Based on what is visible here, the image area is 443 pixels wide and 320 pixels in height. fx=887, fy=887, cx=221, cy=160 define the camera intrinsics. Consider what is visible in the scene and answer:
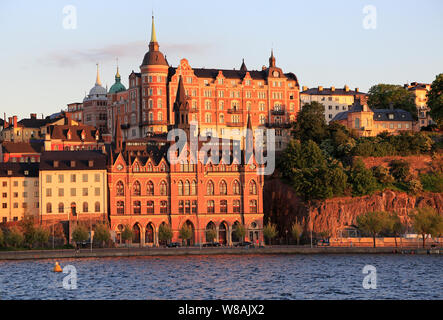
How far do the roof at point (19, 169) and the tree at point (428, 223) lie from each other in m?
62.7

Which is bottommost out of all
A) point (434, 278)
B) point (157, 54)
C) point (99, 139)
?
point (434, 278)

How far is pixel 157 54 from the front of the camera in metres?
176

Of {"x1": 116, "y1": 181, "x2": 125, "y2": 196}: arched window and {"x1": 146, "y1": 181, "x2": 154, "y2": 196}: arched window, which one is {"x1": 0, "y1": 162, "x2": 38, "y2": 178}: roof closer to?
{"x1": 116, "y1": 181, "x2": 125, "y2": 196}: arched window

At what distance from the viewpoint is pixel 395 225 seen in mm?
139250

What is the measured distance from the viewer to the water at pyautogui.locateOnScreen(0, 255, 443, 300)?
9188 centimetres

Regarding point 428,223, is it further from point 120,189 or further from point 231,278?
point 120,189

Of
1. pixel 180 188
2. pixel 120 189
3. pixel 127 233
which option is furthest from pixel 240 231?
pixel 120 189

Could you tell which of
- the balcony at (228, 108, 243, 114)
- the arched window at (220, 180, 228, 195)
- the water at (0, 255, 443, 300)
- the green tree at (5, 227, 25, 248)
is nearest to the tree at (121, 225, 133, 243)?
the water at (0, 255, 443, 300)

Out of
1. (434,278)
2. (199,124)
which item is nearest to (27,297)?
(434,278)

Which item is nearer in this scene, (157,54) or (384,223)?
(384,223)

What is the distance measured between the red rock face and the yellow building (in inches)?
1126

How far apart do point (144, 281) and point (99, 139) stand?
8306cm

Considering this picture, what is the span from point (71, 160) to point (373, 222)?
50087 millimetres

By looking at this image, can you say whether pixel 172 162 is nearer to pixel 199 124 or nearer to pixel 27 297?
pixel 199 124
